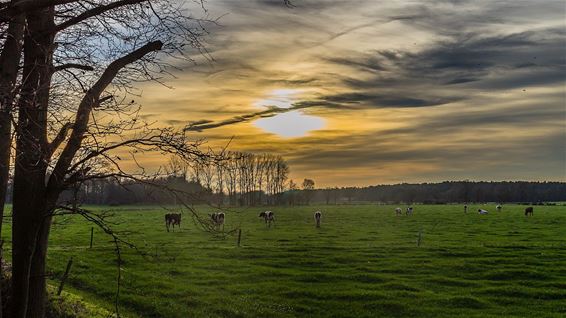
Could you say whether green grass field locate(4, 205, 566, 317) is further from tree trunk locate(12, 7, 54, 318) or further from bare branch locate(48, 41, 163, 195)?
bare branch locate(48, 41, 163, 195)

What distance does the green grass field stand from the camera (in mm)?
20438

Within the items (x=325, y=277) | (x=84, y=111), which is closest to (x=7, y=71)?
(x=84, y=111)

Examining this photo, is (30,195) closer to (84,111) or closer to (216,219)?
(84,111)

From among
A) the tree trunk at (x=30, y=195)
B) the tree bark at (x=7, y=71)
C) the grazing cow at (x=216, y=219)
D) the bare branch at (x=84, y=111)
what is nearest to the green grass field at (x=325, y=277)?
the grazing cow at (x=216, y=219)

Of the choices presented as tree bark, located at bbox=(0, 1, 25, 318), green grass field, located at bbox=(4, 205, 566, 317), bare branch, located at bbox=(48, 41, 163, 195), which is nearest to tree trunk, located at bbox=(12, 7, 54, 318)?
bare branch, located at bbox=(48, 41, 163, 195)

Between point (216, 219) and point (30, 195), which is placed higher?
point (30, 195)

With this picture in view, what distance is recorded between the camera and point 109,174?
8.53 meters

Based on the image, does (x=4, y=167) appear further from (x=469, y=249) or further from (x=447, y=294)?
(x=469, y=249)

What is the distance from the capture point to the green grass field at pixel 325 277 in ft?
67.1

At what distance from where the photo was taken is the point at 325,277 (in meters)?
26.1

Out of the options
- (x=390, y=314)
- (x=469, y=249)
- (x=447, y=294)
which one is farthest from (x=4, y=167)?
(x=469, y=249)

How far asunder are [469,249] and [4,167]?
1341 inches

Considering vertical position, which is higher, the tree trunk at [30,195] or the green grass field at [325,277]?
the tree trunk at [30,195]

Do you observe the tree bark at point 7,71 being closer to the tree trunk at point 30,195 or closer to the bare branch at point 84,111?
the tree trunk at point 30,195
